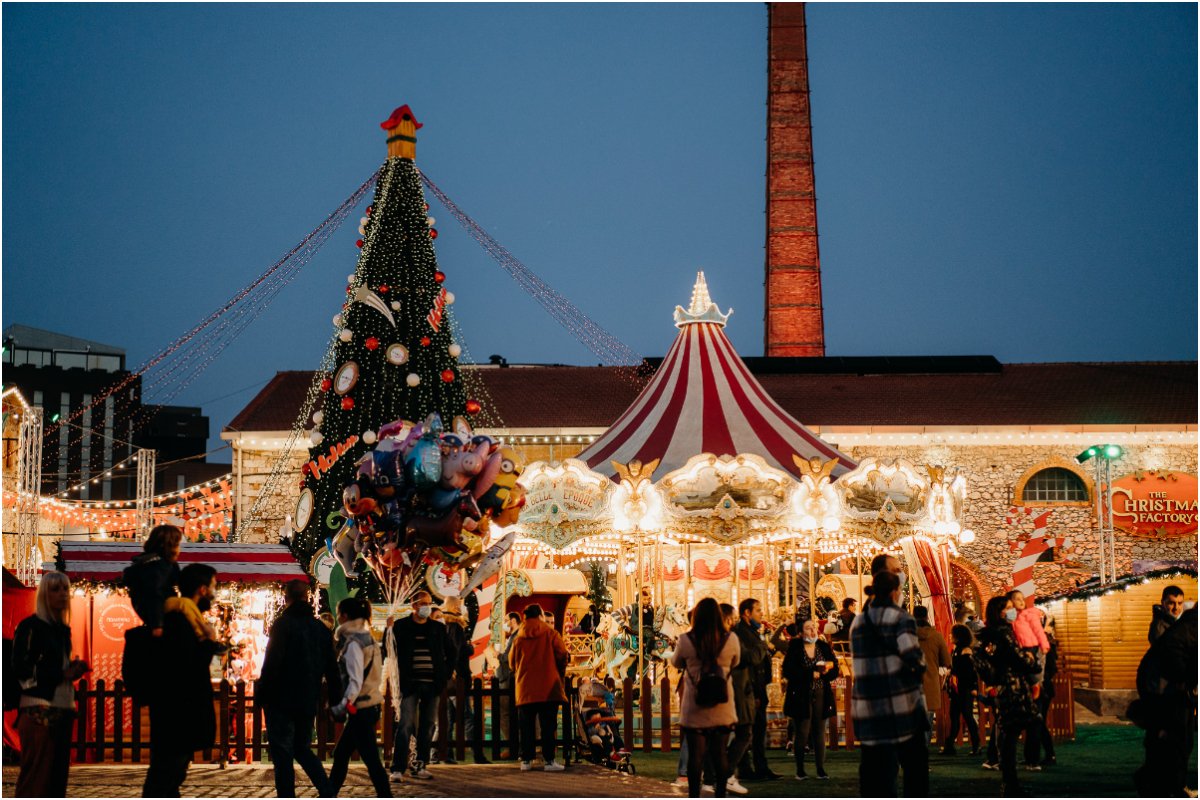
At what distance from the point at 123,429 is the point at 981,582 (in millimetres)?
41899

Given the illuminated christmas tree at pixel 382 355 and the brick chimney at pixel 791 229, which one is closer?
the illuminated christmas tree at pixel 382 355

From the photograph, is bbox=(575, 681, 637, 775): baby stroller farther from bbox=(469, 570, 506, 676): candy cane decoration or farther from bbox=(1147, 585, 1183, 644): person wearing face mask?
bbox=(469, 570, 506, 676): candy cane decoration

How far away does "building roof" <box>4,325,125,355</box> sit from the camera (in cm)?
5394

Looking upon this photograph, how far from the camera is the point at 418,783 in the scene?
8.29 m

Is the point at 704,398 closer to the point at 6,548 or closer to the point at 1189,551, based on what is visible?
the point at 6,548

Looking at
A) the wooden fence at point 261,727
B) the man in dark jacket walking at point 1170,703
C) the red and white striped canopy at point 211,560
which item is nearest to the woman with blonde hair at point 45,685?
the wooden fence at point 261,727

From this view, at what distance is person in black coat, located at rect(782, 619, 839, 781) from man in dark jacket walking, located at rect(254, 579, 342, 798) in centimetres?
361

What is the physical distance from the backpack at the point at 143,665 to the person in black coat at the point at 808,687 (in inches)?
182

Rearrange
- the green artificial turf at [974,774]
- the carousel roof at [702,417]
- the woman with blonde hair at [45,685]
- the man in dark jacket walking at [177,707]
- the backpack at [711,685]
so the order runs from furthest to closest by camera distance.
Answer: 1. the carousel roof at [702,417]
2. the green artificial turf at [974,774]
3. the backpack at [711,685]
4. the woman with blonde hair at [45,685]
5. the man in dark jacket walking at [177,707]

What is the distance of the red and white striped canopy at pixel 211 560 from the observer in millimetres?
12414

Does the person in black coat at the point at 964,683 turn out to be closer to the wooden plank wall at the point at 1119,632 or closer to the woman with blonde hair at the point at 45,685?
the wooden plank wall at the point at 1119,632

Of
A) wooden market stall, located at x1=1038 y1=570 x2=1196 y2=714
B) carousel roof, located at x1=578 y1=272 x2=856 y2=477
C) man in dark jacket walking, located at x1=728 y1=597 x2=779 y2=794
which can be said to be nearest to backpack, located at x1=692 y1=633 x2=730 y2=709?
man in dark jacket walking, located at x1=728 y1=597 x2=779 y2=794

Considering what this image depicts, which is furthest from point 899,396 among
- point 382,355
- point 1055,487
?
point 382,355

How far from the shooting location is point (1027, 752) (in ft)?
30.4
